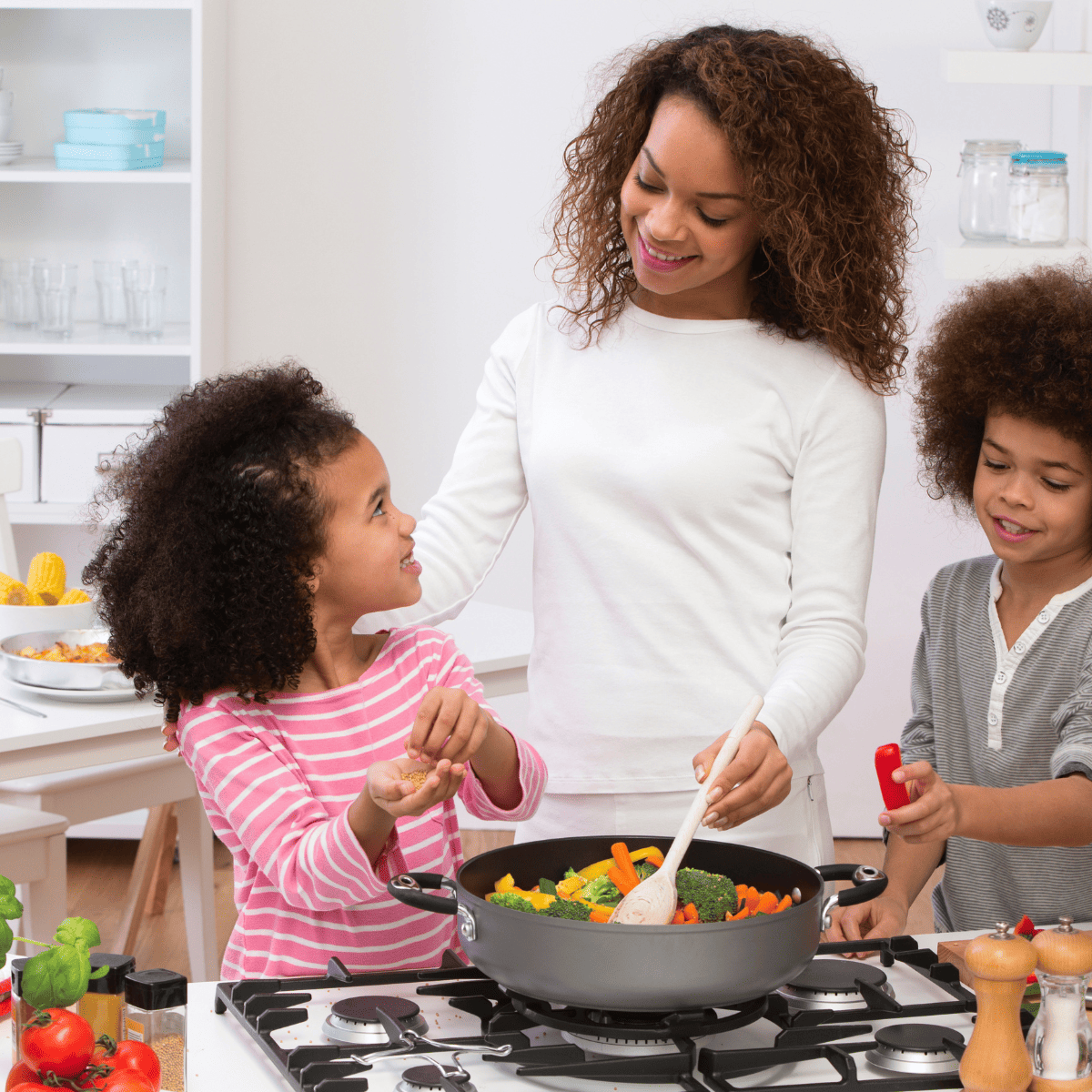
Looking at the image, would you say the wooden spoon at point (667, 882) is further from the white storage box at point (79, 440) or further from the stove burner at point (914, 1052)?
the white storage box at point (79, 440)

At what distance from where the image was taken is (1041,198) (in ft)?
8.70

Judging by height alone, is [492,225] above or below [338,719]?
above

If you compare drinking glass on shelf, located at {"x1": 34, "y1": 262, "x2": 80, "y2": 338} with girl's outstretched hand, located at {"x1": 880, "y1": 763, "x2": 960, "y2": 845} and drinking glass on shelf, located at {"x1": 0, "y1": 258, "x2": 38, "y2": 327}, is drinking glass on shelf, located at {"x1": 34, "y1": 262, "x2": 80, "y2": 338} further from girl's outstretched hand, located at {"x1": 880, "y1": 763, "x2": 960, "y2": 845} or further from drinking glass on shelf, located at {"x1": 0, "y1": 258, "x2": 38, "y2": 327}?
girl's outstretched hand, located at {"x1": 880, "y1": 763, "x2": 960, "y2": 845}

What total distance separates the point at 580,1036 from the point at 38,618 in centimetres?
158

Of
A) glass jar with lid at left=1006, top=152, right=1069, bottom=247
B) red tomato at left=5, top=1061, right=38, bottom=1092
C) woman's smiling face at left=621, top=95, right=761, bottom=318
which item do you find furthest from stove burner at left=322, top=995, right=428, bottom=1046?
glass jar with lid at left=1006, top=152, right=1069, bottom=247

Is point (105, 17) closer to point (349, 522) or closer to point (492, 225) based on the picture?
point (492, 225)

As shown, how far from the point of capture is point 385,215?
365cm

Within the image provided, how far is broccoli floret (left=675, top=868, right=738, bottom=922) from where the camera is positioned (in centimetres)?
96

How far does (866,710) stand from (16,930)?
227 cm

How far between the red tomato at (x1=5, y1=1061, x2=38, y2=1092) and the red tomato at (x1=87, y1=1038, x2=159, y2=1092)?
3 cm

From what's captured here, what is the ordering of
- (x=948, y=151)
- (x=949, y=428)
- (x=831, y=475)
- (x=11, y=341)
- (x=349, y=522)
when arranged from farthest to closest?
(x=948, y=151)
(x=11, y=341)
(x=949, y=428)
(x=831, y=475)
(x=349, y=522)

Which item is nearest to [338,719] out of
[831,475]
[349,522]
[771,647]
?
[349,522]

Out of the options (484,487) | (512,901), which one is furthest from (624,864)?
(484,487)

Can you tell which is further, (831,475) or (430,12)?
(430,12)
